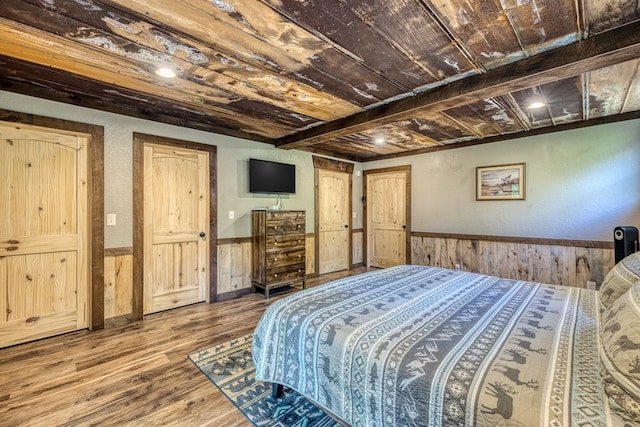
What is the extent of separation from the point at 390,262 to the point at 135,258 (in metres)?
4.29

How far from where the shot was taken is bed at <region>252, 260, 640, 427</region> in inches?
35.9

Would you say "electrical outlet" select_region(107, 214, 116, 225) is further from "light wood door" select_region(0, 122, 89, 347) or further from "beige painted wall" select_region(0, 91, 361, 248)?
"light wood door" select_region(0, 122, 89, 347)

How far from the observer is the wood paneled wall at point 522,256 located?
11.5 feet

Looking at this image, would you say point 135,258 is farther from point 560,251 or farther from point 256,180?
point 560,251

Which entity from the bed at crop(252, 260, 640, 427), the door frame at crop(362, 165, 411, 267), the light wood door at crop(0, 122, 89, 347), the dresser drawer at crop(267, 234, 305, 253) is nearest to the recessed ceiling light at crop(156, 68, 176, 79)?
the light wood door at crop(0, 122, 89, 347)

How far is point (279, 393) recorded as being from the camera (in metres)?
1.85

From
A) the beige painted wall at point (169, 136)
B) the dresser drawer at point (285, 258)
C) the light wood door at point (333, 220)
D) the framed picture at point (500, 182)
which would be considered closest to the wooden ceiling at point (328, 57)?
the beige painted wall at point (169, 136)

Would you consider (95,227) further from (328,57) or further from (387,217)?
(387,217)

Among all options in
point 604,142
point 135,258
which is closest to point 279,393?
point 135,258

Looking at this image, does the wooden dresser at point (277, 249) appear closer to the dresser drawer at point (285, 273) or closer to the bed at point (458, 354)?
the dresser drawer at point (285, 273)

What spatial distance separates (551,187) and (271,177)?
3.89 metres

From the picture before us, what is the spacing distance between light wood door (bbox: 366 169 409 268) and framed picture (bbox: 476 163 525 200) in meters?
1.24

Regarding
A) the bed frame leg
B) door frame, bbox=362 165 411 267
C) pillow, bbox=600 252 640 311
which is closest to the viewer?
pillow, bbox=600 252 640 311

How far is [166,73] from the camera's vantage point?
7.34 ft
